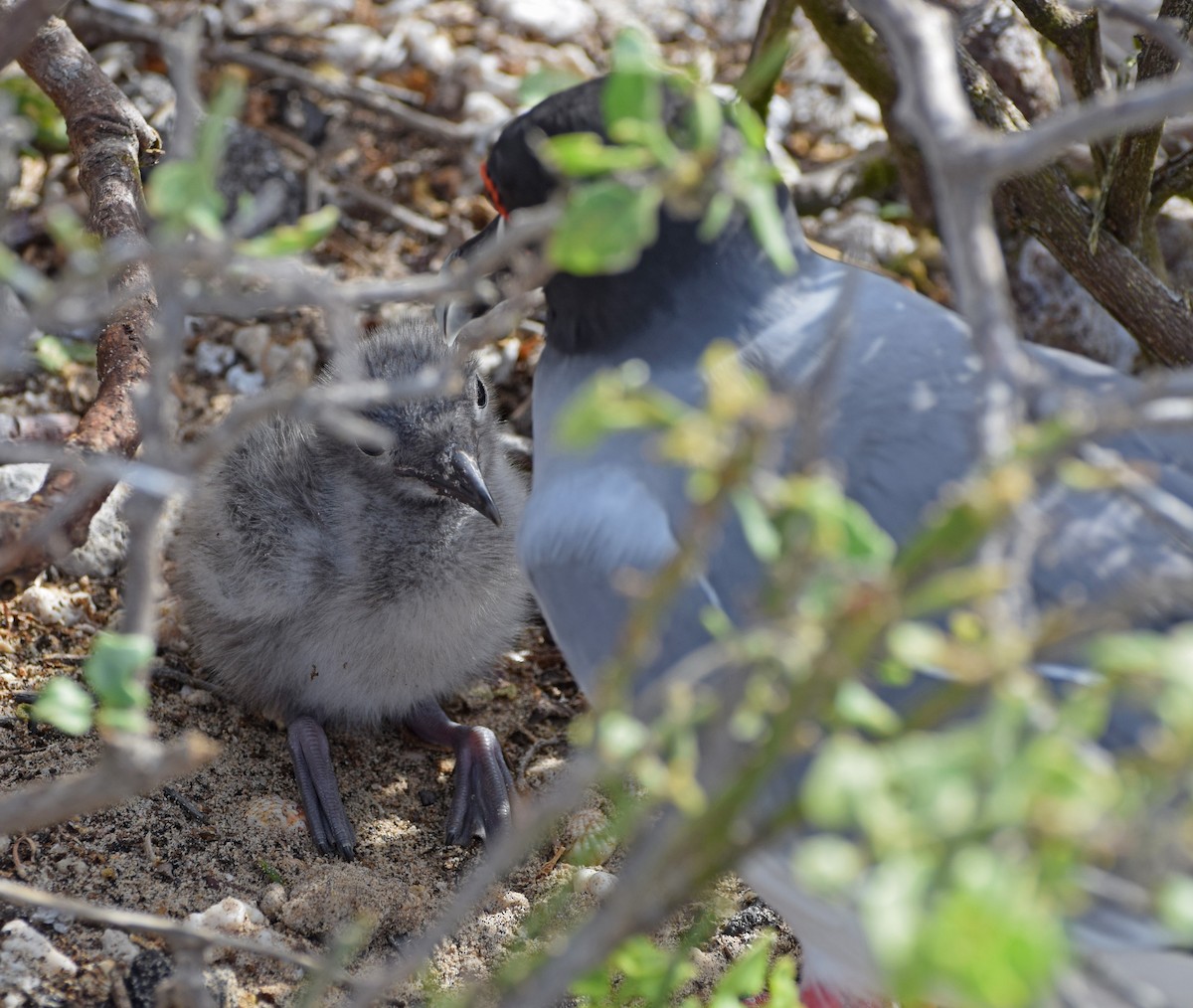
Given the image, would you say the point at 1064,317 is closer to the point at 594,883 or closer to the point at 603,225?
the point at 594,883

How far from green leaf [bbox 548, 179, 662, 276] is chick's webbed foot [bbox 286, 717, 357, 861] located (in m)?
2.00

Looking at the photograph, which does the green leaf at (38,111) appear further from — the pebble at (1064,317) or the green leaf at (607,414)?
the green leaf at (607,414)

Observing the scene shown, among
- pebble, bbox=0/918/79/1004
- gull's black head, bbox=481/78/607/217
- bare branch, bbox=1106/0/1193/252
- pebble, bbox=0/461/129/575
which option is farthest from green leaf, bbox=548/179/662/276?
pebble, bbox=0/461/129/575

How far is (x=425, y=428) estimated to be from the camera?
320cm

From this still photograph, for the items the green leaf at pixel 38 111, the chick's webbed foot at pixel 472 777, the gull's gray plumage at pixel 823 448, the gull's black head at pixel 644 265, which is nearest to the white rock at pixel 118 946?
the chick's webbed foot at pixel 472 777

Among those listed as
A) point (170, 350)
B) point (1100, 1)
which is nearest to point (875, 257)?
point (1100, 1)

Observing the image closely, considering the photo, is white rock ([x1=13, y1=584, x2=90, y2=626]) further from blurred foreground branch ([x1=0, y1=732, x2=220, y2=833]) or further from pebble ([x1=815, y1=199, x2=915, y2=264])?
pebble ([x1=815, y1=199, x2=915, y2=264])

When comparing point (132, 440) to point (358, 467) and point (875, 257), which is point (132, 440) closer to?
point (358, 467)

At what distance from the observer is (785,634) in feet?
3.94

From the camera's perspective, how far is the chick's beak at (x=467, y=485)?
316 centimetres

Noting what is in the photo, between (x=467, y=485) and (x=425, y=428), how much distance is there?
0.16 metres

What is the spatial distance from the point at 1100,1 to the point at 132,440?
5.72 feet

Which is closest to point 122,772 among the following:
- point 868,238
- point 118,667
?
Answer: point 118,667

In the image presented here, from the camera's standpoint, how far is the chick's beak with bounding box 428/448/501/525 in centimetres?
316
